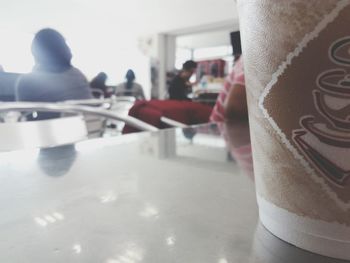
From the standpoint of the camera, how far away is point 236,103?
852 millimetres

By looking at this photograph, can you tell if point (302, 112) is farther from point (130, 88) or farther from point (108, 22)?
point (108, 22)

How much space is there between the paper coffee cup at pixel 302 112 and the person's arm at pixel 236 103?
0.70 metres

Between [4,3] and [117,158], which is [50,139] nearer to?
[117,158]

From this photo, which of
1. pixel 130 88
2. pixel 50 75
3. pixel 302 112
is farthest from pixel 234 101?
pixel 130 88

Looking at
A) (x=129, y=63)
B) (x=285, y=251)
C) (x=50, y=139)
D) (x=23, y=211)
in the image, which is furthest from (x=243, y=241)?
(x=129, y=63)

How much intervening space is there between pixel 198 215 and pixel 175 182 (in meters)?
0.07

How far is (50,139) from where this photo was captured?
2.26 feet

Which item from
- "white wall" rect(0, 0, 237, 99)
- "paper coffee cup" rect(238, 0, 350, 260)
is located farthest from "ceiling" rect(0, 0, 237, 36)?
"paper coffee cup" rect(238, 0, 350, 260)

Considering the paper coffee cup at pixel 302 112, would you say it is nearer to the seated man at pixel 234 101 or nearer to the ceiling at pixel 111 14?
the seated man at pixel 234 101

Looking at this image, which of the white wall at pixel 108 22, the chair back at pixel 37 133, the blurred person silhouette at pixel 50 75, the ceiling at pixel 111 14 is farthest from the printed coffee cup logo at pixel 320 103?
the ceiling at pixel 111 14

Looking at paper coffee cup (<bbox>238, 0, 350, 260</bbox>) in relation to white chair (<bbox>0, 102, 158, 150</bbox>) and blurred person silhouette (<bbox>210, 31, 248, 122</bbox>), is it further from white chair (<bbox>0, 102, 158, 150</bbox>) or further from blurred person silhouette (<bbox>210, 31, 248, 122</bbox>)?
blurred person silhouette (<bbox>210, 31, 248, 122</bbox>)

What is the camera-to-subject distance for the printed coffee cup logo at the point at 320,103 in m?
0.11

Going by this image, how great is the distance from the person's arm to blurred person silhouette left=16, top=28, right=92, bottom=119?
1.04 metres

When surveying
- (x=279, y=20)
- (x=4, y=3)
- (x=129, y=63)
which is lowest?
(x=279, y=20)
